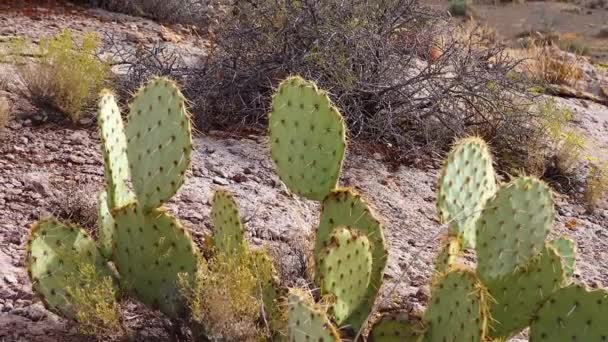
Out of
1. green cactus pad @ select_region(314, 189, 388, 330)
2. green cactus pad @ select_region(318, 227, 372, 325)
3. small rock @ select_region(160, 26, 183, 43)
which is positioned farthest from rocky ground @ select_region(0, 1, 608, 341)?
small rock @ select_region(160, 26, 183, 43)

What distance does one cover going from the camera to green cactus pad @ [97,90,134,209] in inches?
126

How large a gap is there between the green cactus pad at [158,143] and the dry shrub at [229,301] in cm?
36

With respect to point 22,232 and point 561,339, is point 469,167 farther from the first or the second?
point 22,232

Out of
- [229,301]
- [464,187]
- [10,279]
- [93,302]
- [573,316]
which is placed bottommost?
[10,279]

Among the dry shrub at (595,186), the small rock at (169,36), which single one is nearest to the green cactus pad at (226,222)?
the dry shrub at (595,186)

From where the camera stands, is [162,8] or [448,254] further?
[162,8]

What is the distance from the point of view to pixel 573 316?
3020mm

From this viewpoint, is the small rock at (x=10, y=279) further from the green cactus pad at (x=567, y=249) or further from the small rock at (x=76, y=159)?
the green cactus pad at (x=567, y=249)

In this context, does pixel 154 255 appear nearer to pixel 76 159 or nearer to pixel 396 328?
pixel 396 328

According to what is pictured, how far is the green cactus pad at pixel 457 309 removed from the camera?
8.77 feet

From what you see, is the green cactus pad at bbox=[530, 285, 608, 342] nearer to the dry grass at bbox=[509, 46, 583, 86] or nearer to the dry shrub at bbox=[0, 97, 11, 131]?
the dry shrub at bbox=[0, 97, 11, 131]

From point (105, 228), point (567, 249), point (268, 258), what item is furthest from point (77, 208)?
→ point (567, 249)

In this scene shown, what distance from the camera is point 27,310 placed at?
3.53 meters

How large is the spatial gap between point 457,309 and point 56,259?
5.47 feet
